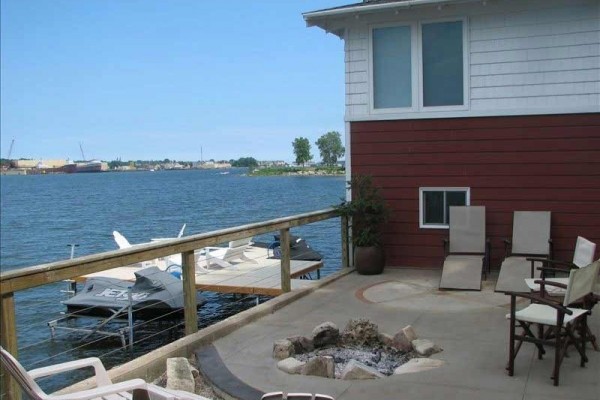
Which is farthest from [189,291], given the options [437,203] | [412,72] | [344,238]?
[412,72]

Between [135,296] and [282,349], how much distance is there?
579cm

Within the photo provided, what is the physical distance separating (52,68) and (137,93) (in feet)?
40.6

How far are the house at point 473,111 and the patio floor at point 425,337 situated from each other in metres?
1.17

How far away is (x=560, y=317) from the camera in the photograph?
383cm

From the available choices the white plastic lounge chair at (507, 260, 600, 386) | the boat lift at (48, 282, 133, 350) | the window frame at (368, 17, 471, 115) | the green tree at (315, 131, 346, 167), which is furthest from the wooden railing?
the green tree at (315, 131, 346, 167)

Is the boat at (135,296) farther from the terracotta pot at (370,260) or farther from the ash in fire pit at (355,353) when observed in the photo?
the ash in fire pit at (355,353)

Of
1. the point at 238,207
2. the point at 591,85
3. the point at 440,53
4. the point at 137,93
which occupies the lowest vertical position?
the point at 238,207

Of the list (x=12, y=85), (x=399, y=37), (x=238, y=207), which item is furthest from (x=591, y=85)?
(x=12, y=85)

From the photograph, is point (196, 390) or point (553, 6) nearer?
point (196, 390)

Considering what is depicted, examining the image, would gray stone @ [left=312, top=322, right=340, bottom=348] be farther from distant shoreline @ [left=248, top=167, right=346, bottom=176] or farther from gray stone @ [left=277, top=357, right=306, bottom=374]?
distant shoreline @ [left=248, top=167, right=346, bottom=176]

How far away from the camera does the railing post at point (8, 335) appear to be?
3398 millimetres

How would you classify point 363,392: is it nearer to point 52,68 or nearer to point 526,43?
point 526,43

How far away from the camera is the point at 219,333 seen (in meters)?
5.16

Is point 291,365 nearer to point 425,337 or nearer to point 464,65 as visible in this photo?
point 425,337
